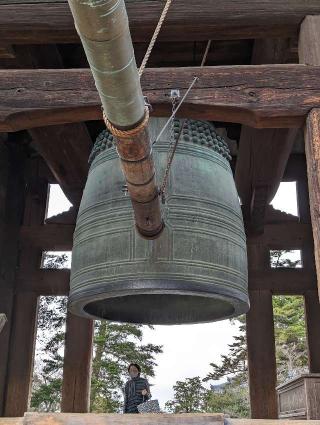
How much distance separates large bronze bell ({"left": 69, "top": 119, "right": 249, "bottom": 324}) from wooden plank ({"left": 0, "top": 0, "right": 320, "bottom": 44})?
1.68ft

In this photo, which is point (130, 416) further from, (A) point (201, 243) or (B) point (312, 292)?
(B) point (312, 292)

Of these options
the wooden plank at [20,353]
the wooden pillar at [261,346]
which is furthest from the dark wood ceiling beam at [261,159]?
the wooden plank at [20,353]

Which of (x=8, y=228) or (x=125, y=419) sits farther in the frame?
(x=8, y=228)

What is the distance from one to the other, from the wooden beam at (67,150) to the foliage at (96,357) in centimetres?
606

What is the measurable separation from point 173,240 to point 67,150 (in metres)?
2.42

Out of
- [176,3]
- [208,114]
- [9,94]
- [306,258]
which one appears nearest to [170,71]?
[208,114]

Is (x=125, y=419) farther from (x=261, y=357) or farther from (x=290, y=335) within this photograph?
(x=290, y=335)

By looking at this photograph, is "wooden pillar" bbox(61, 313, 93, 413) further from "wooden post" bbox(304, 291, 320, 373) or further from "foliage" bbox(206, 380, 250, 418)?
"foliage" bbox(206, 380, 250, 418)

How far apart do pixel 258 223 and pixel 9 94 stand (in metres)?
3.60

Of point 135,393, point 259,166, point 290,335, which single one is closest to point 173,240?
point 259,166

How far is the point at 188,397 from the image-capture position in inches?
523

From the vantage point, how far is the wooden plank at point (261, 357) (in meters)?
5.67

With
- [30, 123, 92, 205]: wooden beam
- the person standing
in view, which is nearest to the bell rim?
[30, 123, 92, 205]: wooden beam

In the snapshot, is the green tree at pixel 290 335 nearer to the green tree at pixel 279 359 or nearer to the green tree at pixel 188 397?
the green tree at pixel 279 359
